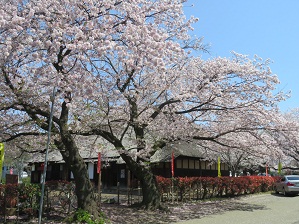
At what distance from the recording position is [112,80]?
35.4 feet

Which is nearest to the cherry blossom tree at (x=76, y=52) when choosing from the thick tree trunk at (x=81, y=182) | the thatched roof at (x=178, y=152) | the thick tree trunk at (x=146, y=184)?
the thick tree trunk at (x=81, y=182)

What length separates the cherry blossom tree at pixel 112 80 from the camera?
8781mm

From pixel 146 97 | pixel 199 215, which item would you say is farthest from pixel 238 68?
pixel 199 215

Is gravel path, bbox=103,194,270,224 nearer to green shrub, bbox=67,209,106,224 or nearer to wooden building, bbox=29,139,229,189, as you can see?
green shrub, bbox=67,209,106,224

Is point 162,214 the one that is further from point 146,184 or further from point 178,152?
point 178,152

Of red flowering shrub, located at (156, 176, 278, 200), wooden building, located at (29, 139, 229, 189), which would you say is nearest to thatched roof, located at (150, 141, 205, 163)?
wooden building, located at (29, 139, 229, 189)

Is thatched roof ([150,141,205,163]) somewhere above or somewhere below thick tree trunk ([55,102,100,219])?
above

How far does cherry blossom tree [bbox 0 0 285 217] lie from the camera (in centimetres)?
878

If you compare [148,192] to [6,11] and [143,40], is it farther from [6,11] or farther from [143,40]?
[6,11]

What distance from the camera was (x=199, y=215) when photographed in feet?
42.7

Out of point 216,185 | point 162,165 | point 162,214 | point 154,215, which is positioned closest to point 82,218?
point 154,215

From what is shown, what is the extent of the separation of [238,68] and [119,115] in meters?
5.71

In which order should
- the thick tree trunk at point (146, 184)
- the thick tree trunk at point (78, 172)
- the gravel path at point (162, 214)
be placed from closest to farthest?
the thick tree trunk at point (78, 172) → the gravel path at point (162, 214) → the thick tree trunk at point (146, 184)

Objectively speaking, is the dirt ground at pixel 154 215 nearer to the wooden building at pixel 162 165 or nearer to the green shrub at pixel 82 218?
the green shrub at pixel 82 218
